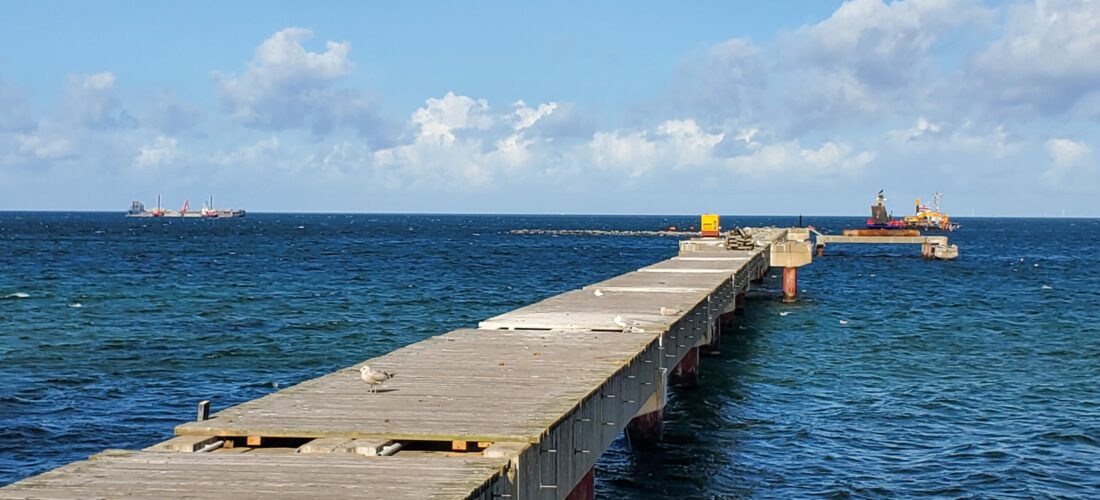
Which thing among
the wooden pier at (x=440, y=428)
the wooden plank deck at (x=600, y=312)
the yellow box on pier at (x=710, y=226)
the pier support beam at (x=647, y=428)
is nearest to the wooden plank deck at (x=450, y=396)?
the wooden pier at (x=440, y=428)

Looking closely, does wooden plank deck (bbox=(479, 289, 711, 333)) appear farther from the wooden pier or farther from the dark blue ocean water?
the dark blue ocean water

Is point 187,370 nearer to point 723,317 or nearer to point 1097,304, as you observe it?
point 723,317

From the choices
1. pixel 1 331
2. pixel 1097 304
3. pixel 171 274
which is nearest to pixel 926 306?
pixel 1097 304

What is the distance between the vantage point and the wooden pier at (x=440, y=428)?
10.1 metres

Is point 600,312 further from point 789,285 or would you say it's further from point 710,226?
point 710,226

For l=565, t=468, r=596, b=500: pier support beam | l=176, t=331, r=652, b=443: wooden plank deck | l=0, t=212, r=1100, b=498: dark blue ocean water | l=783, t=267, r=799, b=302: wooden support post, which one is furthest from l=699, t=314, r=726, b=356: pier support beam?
l=565, t=468, r=596, b=500: pier support beam

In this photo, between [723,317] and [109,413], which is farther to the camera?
[723,317]

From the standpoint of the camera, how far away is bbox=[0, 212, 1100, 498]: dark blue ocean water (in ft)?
74.0

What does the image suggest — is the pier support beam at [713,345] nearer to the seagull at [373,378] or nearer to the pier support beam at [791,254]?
the pier support beam at [791,254]

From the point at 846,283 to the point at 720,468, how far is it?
55782mm

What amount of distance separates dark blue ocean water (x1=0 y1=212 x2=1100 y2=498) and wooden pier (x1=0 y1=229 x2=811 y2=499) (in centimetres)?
284

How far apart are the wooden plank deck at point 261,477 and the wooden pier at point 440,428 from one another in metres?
0.02

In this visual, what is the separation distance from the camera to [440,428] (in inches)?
490

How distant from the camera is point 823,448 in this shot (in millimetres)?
24328
